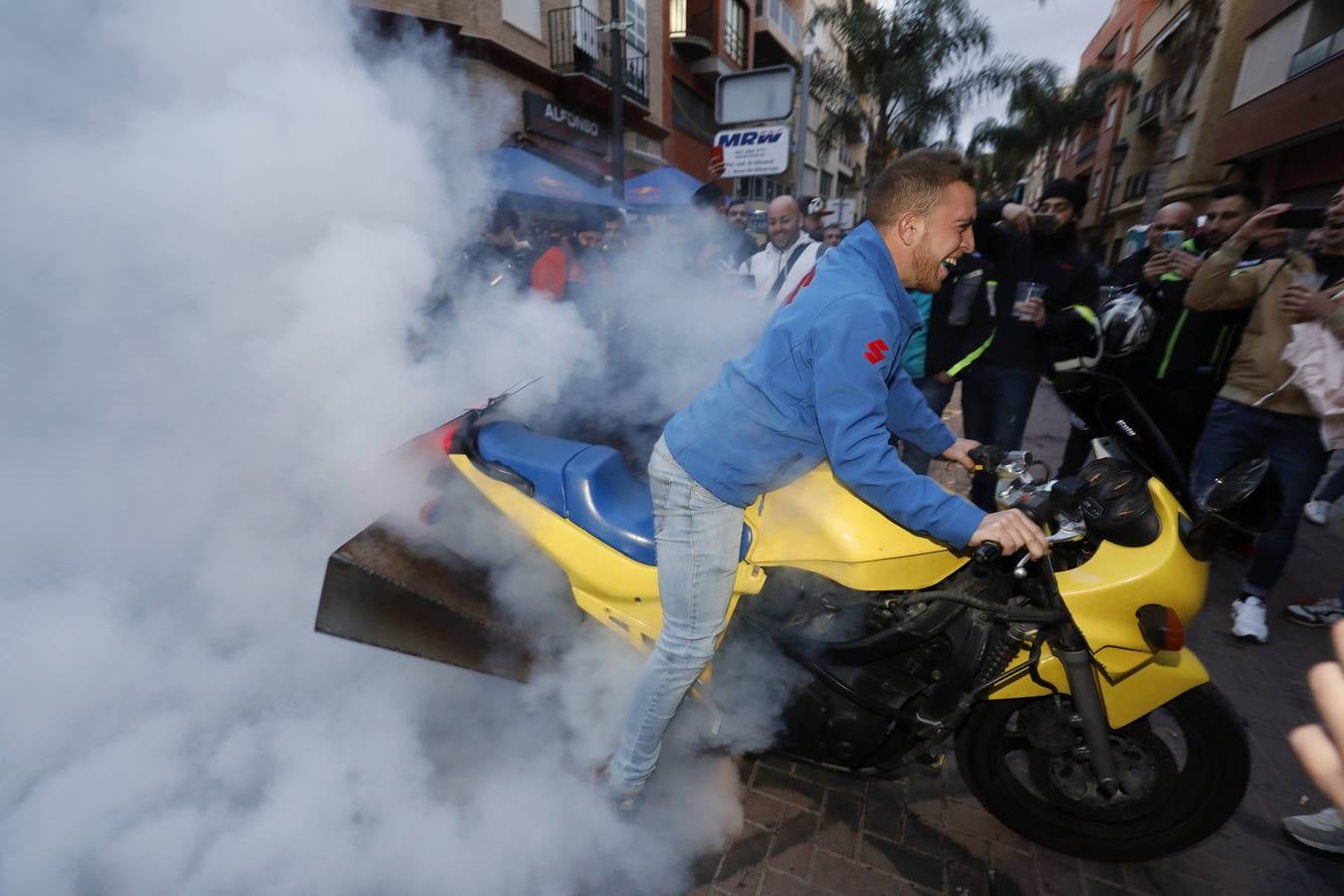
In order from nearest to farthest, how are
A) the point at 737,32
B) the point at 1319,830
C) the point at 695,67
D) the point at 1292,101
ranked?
the point at 1319,830 < the point at 1292,101 < the point at 695,67 < the point at 737,32

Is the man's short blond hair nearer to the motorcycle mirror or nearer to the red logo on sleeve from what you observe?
the red logo on sleeve

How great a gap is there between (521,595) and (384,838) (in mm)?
942

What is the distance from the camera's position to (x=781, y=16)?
27.0 m

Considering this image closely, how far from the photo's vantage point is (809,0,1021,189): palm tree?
592 inches

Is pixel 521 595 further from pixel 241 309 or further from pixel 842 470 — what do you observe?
Answer: pixel 241 309

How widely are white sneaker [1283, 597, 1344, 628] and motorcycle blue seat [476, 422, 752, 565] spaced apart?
3675mm

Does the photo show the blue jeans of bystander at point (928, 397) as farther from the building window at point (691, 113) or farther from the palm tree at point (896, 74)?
the building window at point (691, 113)

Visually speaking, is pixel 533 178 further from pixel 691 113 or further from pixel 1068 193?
pixel 691 113

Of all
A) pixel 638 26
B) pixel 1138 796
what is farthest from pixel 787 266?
pixel 638 26

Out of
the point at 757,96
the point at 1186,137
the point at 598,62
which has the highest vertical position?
the point at 598,62

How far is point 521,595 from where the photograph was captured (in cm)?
250

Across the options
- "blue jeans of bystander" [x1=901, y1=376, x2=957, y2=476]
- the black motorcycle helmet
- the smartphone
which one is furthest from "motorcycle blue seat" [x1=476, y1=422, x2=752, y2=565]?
the smartphone

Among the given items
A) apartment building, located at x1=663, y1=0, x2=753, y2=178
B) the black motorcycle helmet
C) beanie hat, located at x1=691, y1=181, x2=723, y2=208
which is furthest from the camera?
apartment building, located at x1=663, y1=0, x2=753, y2=178

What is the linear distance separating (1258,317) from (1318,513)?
2436mm
